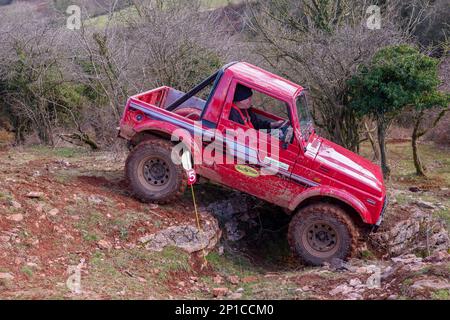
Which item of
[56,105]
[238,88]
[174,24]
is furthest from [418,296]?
[56,105]

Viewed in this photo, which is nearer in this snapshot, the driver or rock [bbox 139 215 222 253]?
rock [bbox 139 215 222 253]

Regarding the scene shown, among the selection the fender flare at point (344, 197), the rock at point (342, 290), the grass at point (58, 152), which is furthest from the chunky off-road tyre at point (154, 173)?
the grass at point (58, 152)

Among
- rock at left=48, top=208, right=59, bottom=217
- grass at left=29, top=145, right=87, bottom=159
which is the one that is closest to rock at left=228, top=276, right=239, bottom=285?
rock at left=48, top=208, right=59, bottom=217

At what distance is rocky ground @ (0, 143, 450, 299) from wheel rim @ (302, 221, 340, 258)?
0.30 m

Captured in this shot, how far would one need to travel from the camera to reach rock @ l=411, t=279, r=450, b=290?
18.1 feet

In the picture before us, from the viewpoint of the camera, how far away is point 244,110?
7.86m

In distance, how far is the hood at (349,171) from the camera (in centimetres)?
745

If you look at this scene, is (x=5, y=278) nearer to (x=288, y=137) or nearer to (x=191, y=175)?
(x=191, y=175)

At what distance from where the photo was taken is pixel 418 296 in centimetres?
541

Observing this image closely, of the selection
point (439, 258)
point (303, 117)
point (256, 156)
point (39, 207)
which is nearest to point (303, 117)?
point (303, 117)

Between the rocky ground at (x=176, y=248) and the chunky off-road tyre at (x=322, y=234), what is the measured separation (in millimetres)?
221

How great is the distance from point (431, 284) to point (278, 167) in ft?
8.78

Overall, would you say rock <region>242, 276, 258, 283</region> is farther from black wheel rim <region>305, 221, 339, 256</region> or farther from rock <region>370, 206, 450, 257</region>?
rock <region>370, 206, 450, 257</region>

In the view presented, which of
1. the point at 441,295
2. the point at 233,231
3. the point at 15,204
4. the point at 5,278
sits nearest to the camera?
the point at 441,295
